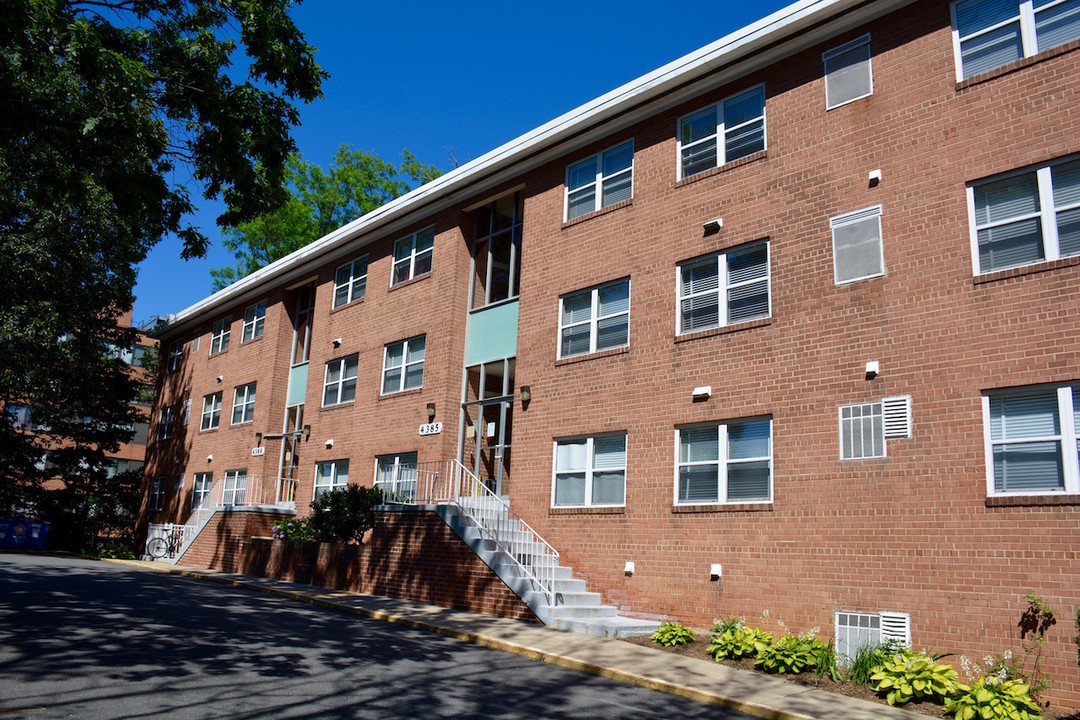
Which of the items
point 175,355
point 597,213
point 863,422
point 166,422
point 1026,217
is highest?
point 175,355

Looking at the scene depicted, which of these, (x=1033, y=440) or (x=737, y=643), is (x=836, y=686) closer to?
(x=737, y=643)

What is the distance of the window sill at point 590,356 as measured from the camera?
640 inches

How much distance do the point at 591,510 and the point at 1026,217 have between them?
8.42 metres

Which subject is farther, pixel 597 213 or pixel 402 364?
pixel 402 364

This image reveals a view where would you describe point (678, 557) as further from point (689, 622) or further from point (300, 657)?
point (300, 657)

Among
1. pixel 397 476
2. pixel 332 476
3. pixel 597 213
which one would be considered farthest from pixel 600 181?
pixel 332 476

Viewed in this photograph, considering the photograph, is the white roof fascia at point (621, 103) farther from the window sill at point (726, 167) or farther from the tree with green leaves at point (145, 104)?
the tree with green leaves at point (145, 104)

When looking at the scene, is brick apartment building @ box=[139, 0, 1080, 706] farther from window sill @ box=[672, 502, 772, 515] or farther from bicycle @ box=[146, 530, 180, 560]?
bicycle @ box=[146, 530, 180, 560]

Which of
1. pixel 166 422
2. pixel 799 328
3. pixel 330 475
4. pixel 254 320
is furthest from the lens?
pixel 166 422

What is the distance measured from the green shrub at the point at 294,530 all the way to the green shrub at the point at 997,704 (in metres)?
14.7

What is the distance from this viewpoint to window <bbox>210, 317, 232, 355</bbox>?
32.1 meters

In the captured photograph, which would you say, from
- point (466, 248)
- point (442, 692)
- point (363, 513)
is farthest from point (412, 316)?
point (442, 692)

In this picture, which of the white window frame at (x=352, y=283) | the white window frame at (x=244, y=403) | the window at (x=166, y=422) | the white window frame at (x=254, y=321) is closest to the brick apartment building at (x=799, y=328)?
the white window frame at (x=352, y=283)

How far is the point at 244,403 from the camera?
97.5 feet
